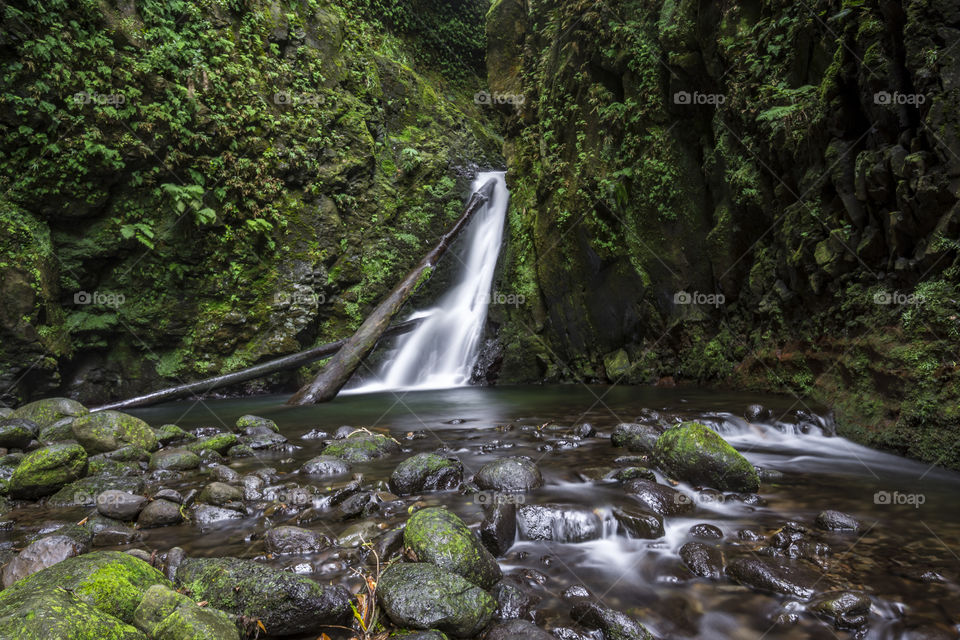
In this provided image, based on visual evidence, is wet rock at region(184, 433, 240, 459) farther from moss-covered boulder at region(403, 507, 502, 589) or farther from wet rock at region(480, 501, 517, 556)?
wet rock at region(480, 501, 517, 556)

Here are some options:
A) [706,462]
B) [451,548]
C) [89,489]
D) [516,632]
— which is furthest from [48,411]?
[706,462]

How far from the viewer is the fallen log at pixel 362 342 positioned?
29.8 feet

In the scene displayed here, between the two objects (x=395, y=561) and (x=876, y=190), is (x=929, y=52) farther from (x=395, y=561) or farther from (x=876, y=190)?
(x=395, y=561)

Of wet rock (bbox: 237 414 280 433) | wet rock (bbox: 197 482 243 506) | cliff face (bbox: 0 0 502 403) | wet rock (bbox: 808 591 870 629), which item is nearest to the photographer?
Answer: wet rock (bbox: 808 591 870 629)

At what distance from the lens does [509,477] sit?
4.05 meters

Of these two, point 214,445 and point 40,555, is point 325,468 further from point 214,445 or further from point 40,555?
point 40,555

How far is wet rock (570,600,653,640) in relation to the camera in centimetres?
211

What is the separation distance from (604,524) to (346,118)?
13100 mm

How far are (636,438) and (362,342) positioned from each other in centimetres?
672

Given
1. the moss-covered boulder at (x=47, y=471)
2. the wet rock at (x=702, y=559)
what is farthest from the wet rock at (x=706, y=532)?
the moss-covered boulder at (x=47, y=471)

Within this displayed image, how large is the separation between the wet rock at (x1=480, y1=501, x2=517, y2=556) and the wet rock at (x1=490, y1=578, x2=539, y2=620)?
40 centimetres

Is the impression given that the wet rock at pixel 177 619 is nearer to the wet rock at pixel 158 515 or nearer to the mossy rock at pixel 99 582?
the mossy rock at pixel 99 582

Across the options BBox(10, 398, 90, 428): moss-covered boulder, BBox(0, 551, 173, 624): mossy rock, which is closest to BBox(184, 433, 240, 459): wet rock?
BBox(10, 398, 90, 428): moss-covered boulder

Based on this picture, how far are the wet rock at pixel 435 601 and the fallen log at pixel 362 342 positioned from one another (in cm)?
727
